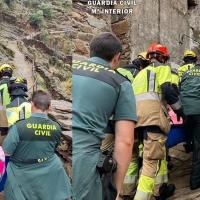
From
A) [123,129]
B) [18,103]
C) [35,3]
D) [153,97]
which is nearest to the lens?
[123,129]

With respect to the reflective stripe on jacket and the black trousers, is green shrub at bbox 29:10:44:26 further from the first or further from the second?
the black trousers

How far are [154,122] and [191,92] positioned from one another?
69 cm

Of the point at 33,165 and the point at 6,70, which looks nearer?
the point at 33,165

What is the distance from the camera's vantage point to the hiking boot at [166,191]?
3.48 metres

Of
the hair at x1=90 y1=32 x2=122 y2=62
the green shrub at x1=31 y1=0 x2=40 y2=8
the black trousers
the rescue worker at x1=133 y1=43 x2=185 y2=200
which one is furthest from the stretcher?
the hair at x1=90 y1=32 x2=122 y2=62

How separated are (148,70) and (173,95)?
1.01 feet

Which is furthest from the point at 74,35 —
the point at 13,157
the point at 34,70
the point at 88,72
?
the point at 88,72

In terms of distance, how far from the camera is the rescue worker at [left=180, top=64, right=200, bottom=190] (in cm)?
365

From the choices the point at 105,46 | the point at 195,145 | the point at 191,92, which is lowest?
the point at 195,145

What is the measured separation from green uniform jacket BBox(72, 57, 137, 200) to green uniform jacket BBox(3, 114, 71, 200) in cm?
82

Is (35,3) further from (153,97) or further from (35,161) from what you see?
(153,97)

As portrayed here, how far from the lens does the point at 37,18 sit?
267 cm

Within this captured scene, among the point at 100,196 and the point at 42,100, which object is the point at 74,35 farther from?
the point at 100,196

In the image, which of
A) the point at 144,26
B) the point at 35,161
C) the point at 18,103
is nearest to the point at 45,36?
the point at 18,103
